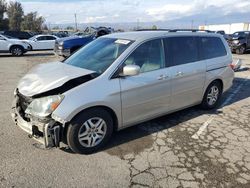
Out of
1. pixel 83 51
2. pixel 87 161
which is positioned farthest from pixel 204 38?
pixel 87 161

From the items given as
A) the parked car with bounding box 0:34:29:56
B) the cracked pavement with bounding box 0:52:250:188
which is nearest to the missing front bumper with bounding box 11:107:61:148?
the cracked pavement with bounding box 0:52:250:188

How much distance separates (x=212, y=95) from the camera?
5.95 meters

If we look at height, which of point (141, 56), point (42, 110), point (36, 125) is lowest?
point (36, 125)

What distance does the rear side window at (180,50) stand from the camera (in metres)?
4.73

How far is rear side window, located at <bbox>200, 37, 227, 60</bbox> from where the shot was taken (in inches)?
217

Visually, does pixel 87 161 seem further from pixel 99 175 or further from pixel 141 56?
pixel 141 56

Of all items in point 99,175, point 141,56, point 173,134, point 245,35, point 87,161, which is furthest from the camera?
point 245,35

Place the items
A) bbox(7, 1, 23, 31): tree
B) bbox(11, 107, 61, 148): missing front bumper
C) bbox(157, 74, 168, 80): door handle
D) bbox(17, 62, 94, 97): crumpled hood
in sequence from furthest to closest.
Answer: bbox(7, 1, 23, 31): tree < bbox(157, 74, 168, 80): door handle < bbox(17, 62, 94, 97): crumpled hood < bbox(11, 107, 61, 148): missing front bumper

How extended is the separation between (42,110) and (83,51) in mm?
1810

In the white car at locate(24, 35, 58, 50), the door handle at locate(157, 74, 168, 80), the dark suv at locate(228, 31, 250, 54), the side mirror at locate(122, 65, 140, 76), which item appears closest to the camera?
the side mirror at locate(122, 65, 140, 76)

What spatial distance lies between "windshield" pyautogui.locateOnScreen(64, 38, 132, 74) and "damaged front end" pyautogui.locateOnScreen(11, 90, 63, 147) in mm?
1034

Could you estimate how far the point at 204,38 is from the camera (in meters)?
5.61

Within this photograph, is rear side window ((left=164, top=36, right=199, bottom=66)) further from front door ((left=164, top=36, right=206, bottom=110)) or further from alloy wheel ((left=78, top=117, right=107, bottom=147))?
alloy wheel ((left=78, top=117, right=107, bottom=147))

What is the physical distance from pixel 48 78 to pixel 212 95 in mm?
3707
